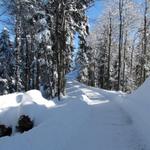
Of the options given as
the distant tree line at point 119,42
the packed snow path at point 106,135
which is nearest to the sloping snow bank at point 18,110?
the packed snow path at point 106,135

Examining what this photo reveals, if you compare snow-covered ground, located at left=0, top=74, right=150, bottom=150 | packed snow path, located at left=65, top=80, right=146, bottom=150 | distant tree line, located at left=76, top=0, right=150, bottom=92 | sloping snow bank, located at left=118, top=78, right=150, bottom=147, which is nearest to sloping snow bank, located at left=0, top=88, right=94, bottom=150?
snow-covered ground, located at left=0, top=74, right=150, bottom=150

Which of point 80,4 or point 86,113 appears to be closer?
point 86,113

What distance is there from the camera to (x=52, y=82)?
3697 centimetres

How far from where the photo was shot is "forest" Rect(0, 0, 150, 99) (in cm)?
2831

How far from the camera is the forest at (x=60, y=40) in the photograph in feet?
92.9

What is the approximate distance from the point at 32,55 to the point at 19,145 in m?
39.0

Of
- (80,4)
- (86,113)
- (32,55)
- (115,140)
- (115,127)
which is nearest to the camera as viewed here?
(115,140)

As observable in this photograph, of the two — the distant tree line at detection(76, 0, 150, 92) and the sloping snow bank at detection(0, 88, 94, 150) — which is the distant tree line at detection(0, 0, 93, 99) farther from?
the sloping snow bank at detection(0, 88, 94, 150)

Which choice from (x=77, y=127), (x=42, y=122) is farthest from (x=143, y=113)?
(x=42, y=122)

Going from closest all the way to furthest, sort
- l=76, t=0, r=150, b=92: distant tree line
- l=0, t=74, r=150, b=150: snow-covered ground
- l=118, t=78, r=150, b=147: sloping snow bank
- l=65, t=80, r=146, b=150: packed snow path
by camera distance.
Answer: l=65, t=80, r=146, b=150: packed snow path < l=0, t=74, r=150, b=150: snow-covered ground < l=118, t=78, r=150, b=147: sloping snow bank < l=76, t=0, r=150, b=92: distant tree line

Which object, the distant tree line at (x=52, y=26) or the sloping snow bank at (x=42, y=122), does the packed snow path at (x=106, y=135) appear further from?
the distant tree line at (x=52, y=26)

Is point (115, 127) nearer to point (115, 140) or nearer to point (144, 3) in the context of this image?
point (115, 140)

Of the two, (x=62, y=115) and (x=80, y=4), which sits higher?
(x=80, y=4)

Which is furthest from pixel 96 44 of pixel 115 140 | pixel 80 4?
pixel 115 140
